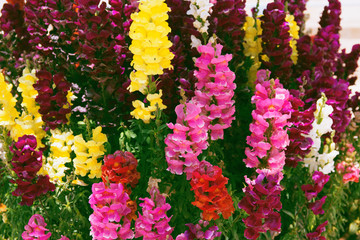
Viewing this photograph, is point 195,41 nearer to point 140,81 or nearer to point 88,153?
point 140,81

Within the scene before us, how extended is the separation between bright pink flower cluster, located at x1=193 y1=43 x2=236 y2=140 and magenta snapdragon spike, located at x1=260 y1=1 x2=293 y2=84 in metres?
0.61

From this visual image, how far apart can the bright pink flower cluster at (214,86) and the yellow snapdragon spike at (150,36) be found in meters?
0.22

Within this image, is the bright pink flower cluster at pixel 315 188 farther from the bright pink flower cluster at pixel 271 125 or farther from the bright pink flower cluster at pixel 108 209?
the bright pink flower cluster at pixel 108 209

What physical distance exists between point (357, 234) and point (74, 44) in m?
2.69

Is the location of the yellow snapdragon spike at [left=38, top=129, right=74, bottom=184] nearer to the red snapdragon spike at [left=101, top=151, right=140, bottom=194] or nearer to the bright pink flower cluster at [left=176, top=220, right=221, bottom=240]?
the red snapdragon spike at [left=101, top=151, right=140, bottom=194]

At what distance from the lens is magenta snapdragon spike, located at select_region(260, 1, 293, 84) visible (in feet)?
8.68

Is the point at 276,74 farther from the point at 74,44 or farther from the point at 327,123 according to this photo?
the point at 74,44

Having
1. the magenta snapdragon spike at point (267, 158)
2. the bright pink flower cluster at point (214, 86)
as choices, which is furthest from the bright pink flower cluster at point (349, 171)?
the bright pink flower cluster at point (214, 86)

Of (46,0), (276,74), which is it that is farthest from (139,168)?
(46,0)

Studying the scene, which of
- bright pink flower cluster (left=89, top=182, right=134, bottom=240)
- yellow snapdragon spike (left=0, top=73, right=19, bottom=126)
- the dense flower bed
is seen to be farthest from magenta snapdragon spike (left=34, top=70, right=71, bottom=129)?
bright pink flower cluster (left=89, top=182, right=134, bottom=240)

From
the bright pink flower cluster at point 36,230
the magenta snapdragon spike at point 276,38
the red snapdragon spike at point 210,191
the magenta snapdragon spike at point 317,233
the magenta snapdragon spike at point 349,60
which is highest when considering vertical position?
the magenta snapdragon spike at point 276,38

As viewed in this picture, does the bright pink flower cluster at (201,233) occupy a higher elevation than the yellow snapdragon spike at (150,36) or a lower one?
lower

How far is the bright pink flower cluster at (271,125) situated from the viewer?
2.03m

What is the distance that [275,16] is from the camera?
Result: 2650 millimetres
